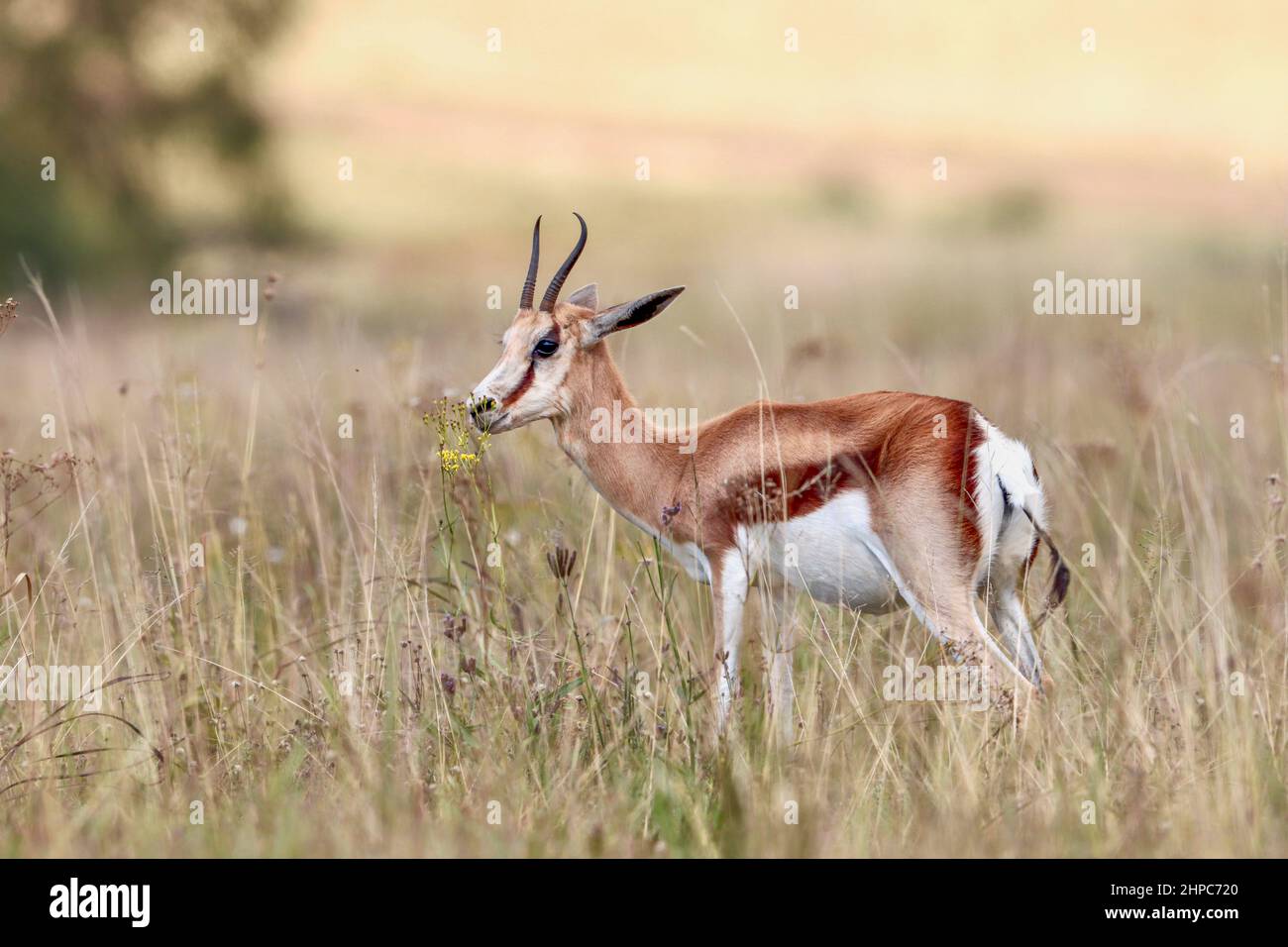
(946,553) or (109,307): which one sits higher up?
(109,307)

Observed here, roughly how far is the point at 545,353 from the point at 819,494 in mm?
1306

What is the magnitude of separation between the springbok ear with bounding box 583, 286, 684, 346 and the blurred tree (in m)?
30.6

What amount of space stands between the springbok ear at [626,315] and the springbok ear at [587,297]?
A: 59 centimetres

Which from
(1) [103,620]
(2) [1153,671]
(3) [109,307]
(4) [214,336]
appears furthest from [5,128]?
(2) [1153,671]

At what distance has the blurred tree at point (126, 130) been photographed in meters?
34.3

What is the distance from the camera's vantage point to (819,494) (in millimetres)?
5945

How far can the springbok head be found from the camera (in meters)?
6.04

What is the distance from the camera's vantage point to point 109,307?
30.5 metres

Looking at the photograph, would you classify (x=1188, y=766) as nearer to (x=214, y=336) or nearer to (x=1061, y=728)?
(x=1061, y=728)

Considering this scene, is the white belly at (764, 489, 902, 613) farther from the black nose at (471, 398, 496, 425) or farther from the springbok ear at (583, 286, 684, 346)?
the black nose at (471, 398, 496, 425)

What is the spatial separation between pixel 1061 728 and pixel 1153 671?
78 centimetres

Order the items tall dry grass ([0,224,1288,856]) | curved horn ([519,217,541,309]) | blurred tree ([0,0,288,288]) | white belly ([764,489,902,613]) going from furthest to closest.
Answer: blurred tree ([0,0,288,288])
curved horn ([519,217,541,309])
white belly ([764,489,902,613])
tall dry grass ([0,224,1288,856])

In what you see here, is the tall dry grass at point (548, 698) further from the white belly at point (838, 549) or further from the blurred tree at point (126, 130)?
the blurred tree at point (126, 130)

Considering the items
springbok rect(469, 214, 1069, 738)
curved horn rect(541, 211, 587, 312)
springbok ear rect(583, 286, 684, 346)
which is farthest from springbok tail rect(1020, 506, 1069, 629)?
curved horn rect(541, 211, 587, 312)
